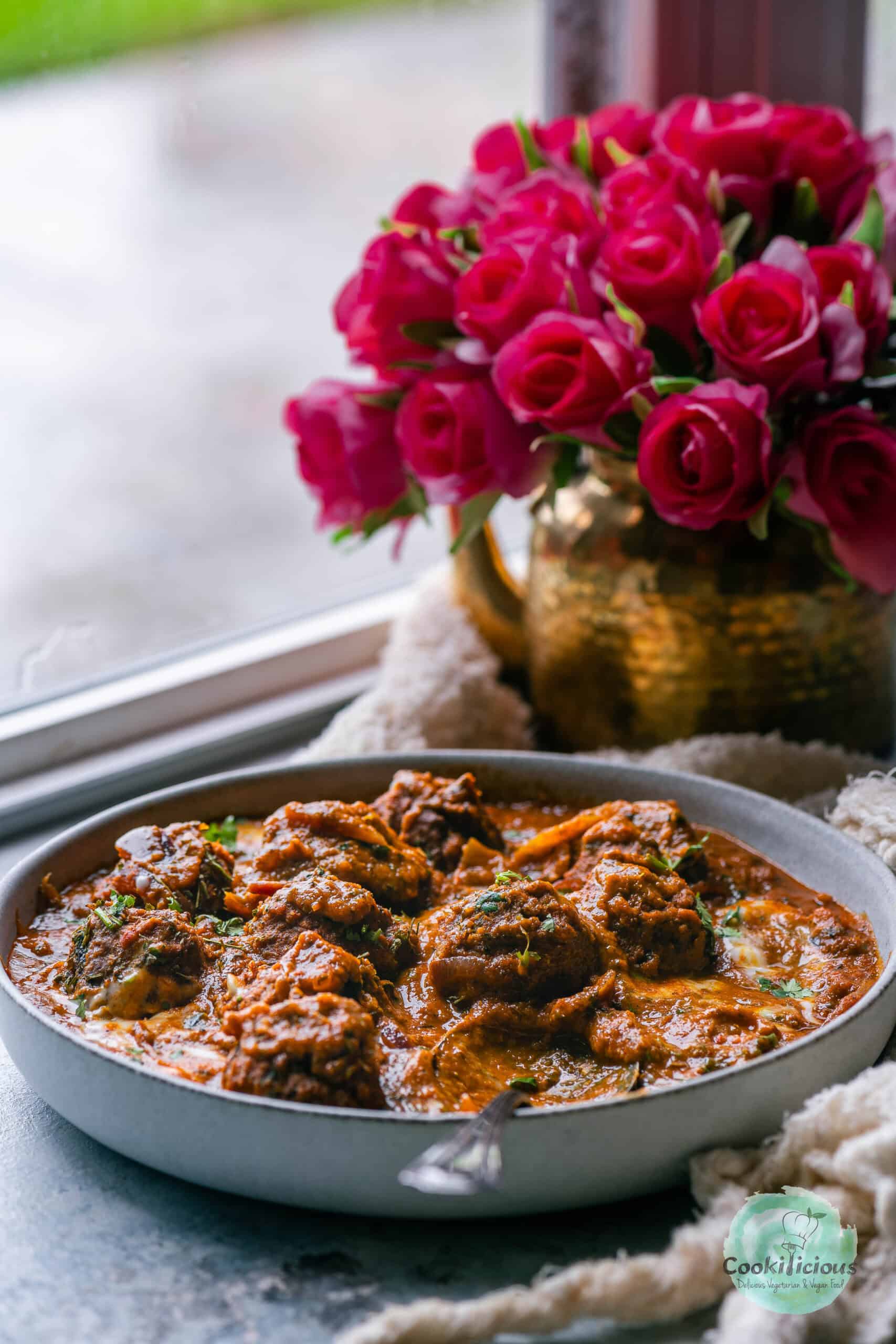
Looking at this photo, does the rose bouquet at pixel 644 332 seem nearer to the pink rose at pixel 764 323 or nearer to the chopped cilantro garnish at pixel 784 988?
the pink rose at pixel 764 323

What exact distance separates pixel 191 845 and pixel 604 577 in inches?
20.6

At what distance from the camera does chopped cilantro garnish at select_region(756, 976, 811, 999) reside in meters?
1.00

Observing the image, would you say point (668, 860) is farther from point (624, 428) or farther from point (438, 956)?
point (624, 428)

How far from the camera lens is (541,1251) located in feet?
2.80

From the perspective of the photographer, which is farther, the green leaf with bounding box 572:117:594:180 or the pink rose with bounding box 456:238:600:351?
the green leaf with bounding box 572:117:594:180

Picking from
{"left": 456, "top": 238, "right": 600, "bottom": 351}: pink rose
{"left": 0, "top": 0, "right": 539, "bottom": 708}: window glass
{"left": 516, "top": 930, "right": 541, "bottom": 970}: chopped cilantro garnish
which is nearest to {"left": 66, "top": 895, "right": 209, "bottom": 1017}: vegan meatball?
{"left": 516, "top": 930, "right": 541, "bottom": 970}: chopped cilantro garnish

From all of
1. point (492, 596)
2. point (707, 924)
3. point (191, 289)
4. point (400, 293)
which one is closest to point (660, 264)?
point (400, 293)

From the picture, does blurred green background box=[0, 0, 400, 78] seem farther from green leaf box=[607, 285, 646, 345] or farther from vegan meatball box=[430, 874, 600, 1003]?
vegan meatball box=[430, 874, 600, 1003]

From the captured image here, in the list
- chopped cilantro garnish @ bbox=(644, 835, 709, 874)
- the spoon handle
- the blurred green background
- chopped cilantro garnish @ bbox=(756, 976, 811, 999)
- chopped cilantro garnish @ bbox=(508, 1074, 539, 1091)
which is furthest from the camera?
the blurred green background

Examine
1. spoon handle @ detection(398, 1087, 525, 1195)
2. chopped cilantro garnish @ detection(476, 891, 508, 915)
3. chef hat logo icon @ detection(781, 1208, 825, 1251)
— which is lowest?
chef hat logo icon @ detection(781, 1208, 825, 1251)

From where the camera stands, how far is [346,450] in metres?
1.48

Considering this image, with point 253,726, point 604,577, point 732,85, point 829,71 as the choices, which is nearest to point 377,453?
point 604,577

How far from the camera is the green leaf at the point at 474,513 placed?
139 cm

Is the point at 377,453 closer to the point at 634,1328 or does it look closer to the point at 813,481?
the point at 813,481
